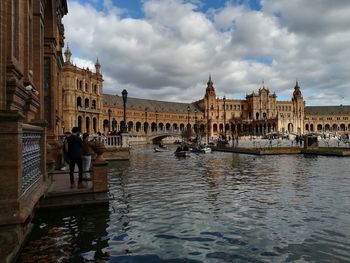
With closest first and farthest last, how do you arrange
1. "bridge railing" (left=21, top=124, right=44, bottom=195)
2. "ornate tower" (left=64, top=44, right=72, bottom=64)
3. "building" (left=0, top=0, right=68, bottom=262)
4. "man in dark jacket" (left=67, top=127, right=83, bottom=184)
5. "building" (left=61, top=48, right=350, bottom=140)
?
1. "building" (left=0, top=0, right=68, bottom=262)
2. "bridge railing" (left=21, top=124, right=44, bottom=195)
3. "man in dark jacket" (left=67, top=127, right=83, bottom=184)
4. "ornate tower" (left=64, top=44, right=72, bottom=64)
5. "building" (left=61, top=48, right=350, bottom=140)

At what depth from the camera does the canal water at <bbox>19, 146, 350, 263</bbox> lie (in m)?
7.69

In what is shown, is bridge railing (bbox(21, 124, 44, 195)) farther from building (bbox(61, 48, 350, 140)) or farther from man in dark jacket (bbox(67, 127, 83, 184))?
building (bbox(61, 48, 350, 140))

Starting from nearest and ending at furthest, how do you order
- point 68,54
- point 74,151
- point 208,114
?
point 74,151, point 68,54, point 208,114

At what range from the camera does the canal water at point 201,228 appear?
25.2ft

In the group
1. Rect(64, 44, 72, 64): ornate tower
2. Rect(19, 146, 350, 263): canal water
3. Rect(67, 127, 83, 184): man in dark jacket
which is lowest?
Rect(19, 146, 350, 263): canal water

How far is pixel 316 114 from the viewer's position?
18612 cm

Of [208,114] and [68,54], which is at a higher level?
[68,54]

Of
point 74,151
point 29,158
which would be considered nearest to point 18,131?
point 29,158

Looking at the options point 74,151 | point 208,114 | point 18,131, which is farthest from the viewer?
point 208,114

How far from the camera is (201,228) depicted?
31.9 feet

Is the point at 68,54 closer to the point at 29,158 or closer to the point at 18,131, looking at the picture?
the point at 29,158

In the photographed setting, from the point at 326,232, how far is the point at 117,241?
5.70 meters

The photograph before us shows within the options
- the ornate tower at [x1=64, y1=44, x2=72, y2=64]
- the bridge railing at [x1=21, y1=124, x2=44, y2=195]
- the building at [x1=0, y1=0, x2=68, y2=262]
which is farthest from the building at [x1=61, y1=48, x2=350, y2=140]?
the bridge railing at [x1=21, y1=124, x2=44, y2=195]

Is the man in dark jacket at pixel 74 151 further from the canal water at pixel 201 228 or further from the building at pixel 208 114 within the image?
the building at pixel 208 114
